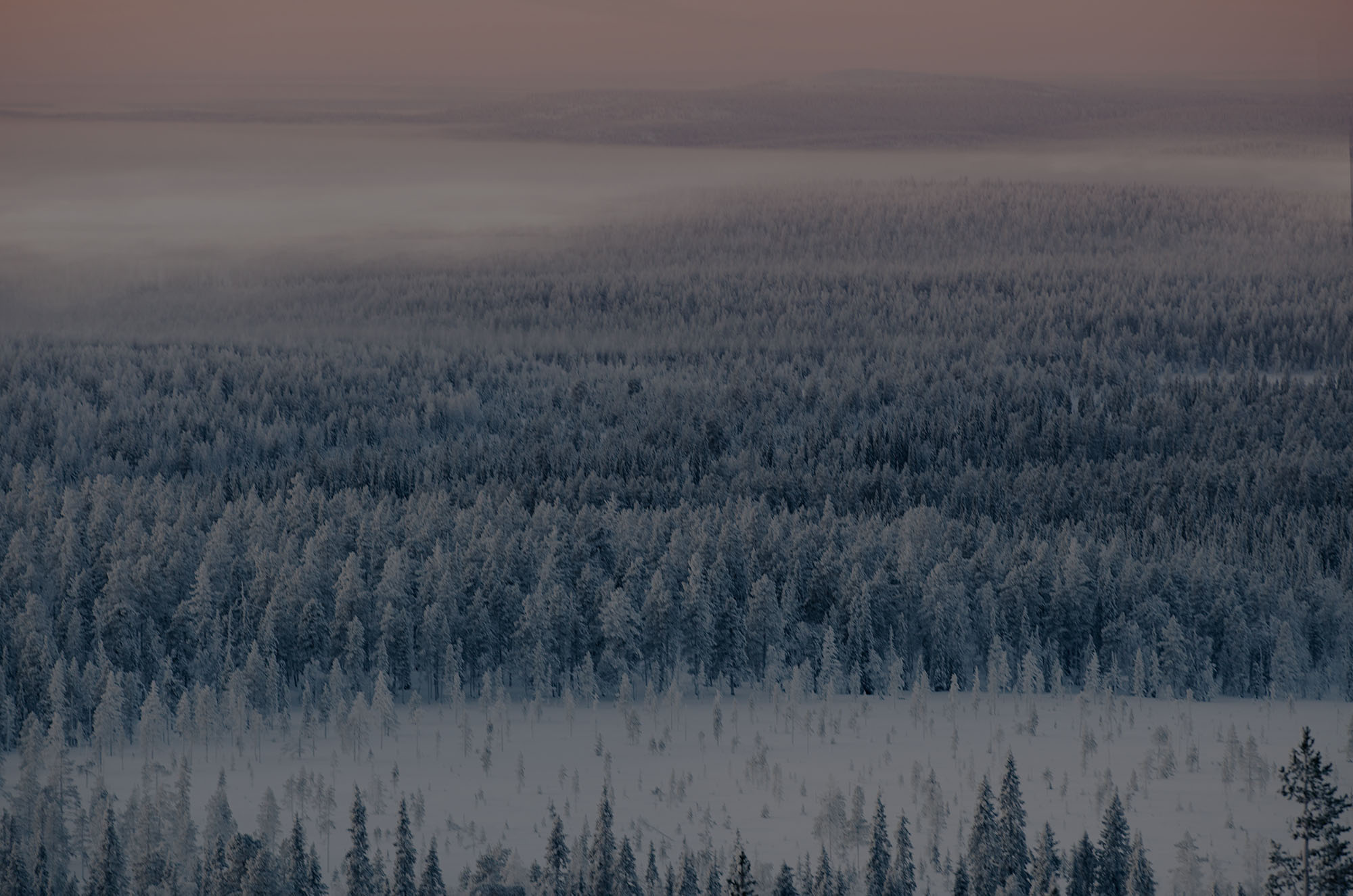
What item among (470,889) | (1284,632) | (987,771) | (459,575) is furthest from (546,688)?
(1284,632)

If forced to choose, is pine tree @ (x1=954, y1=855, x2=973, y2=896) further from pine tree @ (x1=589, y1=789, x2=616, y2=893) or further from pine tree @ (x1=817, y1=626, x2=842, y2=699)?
pine tree @ (x1=817, y1=626, x2=842, y2=699)

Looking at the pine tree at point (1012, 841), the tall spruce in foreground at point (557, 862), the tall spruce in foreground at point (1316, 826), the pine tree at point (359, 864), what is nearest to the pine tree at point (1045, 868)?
the pine tree at point (1012, 841)

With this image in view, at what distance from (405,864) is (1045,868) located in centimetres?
2632

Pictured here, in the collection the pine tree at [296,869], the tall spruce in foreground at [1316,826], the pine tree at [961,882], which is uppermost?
the tall spruce in foreground at [1316,826]

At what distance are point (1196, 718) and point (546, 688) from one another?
41.7 meters

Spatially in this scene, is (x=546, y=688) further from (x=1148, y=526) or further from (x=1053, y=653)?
(x=1148, y=526)

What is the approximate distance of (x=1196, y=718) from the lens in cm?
9512

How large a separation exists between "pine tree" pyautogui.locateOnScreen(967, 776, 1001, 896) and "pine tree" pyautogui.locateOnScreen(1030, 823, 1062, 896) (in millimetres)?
1536

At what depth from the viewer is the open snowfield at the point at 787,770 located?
→ 75.6 m

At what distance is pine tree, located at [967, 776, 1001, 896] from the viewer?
6556 cm

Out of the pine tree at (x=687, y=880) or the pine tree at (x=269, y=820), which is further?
the pine tree at (x=269, y=820)

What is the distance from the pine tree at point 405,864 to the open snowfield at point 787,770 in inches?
239

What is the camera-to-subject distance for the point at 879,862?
66625 mm

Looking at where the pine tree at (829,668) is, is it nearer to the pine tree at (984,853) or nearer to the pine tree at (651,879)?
the pine tree at (984,853)
